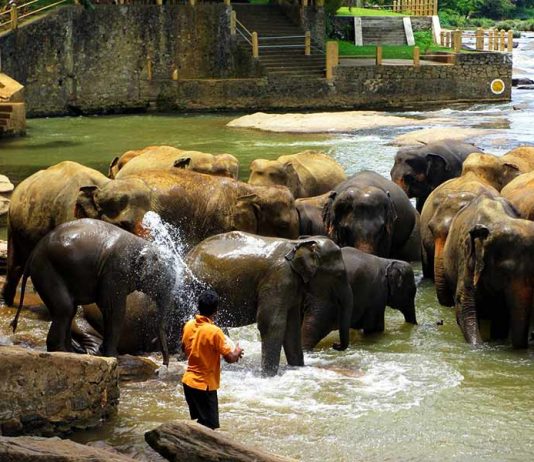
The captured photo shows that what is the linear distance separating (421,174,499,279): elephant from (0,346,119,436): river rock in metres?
5.42

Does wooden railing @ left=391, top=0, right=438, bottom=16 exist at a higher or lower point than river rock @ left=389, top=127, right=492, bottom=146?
higher

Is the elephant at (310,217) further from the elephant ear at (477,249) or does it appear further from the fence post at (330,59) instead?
the fence post at (330,59)

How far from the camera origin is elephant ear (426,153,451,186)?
59.1 ft

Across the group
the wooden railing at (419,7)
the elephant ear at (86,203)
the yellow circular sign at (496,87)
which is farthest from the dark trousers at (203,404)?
the wooden railing at (419,7)

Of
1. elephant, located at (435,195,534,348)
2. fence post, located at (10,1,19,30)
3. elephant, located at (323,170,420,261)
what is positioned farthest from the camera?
fence post, located at (10,1,19,30)

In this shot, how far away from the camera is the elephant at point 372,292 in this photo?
12.0 meters

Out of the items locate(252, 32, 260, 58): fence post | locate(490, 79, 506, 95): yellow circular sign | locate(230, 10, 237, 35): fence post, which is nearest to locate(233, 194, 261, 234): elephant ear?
locate(252, 32, 260, 58): fence post

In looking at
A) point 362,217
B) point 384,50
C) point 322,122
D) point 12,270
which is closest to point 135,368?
point 12,270

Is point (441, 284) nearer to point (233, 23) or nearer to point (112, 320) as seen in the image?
point (112, 320)

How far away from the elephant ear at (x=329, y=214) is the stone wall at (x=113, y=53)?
88.8 feet

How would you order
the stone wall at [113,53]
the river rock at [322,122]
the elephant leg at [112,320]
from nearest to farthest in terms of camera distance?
the elephant leg at [112,320]
the river rock at [322,122]
the stone wall at [113,53]

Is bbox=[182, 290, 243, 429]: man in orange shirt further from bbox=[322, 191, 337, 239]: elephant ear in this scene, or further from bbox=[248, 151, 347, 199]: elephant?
bbox=[248, 151, 347, 199]: elephant

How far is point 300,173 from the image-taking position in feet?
56.2

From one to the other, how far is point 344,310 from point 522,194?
348 cm
